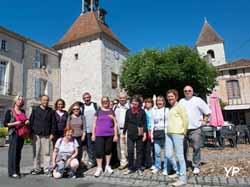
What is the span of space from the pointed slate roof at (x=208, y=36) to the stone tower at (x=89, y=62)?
1908 centimetres

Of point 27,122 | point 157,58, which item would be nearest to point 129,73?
point 157,58

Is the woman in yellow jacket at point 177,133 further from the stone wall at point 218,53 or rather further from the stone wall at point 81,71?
the stone wall at point 218,53

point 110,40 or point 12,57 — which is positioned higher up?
point 110,40

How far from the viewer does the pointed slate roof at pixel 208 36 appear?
128ft

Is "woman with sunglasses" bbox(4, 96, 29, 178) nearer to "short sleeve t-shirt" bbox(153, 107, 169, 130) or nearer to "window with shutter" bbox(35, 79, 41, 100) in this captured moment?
"short sleeve t-shirt" bbox(153, 107, 169, 130)

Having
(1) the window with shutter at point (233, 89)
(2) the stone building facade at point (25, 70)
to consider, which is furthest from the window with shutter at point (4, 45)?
(1) the window with shutter at point (233, 89)

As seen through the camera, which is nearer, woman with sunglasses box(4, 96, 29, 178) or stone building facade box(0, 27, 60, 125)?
woman with sunglasses box(4, 96, 29, 178)

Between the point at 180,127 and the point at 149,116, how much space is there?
1.40 m

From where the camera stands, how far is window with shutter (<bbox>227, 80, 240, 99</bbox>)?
2910 cm

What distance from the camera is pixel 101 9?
2945 centimetres

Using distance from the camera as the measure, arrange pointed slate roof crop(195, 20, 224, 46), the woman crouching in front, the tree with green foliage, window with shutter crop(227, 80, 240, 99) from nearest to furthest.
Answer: the woman crouching in front, the tree with green foliage, window with shutter crop(227, 80, 240, 99), pointed slate roof crop(195, 20, 224, 46)

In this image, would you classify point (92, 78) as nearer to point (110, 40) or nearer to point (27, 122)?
point (110, 40)

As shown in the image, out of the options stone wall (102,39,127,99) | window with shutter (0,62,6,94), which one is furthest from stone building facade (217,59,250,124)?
window with shutter (0,62,6,94)

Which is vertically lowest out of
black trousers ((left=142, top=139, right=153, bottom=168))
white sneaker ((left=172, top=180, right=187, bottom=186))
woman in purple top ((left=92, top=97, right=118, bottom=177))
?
white sneaker ((left=172, top=180, right=187, bottom=186))
